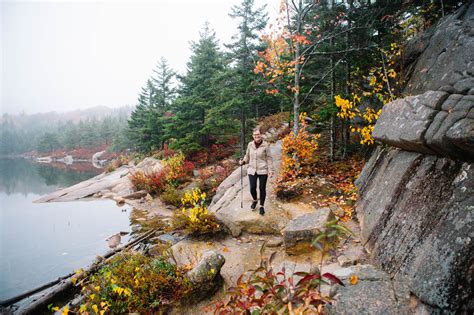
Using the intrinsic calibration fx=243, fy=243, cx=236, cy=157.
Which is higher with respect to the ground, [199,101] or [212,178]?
[199,101]

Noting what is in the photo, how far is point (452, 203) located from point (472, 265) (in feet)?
2.55

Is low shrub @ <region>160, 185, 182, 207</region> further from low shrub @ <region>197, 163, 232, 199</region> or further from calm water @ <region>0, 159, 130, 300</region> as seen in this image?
calm water @ <region>0, 159, 130, 300</region>

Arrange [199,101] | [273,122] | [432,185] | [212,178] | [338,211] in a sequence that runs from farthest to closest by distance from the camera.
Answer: [273,122], [199,101], [212,178], [338,211], [432,185]

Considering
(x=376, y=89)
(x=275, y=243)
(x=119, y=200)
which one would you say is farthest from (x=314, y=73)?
(x=119, y=200)

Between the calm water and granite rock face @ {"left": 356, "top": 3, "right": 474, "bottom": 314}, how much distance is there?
8.34m

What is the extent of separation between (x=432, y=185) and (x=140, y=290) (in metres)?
4.90

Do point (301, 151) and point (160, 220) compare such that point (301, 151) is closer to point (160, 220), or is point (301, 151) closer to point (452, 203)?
point (452, 203)

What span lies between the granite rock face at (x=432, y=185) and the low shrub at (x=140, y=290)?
340 cm

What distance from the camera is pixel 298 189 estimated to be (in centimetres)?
738

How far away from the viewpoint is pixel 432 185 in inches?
128

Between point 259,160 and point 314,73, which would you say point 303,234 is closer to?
point 259,160

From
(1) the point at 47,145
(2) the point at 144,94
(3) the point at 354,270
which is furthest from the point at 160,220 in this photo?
(1) the point at 47,145

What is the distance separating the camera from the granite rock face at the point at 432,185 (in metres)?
2.44

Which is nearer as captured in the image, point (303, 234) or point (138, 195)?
point (303, 234)
